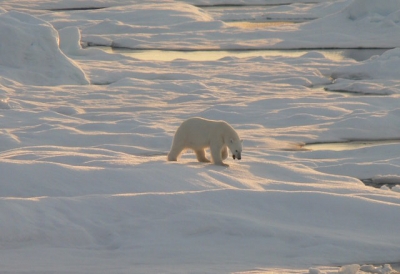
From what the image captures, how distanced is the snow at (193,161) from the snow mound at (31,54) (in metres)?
0.03

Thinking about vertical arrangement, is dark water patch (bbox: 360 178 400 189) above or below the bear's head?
below

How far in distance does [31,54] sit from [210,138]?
29.0ft

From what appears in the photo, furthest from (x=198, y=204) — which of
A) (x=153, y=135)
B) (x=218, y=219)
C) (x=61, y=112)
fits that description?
(x=61, y=112)

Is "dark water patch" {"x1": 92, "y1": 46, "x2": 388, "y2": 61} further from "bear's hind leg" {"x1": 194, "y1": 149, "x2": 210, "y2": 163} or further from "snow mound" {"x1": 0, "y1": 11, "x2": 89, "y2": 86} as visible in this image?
"bear's hind leg" {"x1": 194, "y1": 149, "x2": 210, "y2": 163}

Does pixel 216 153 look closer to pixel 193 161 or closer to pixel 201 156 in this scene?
pixel 201 156

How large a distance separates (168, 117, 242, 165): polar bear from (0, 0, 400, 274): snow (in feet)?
0.47

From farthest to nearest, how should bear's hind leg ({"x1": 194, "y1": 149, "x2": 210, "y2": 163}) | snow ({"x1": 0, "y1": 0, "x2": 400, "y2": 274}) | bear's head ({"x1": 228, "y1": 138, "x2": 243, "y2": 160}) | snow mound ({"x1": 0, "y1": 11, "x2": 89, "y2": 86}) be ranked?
snow mound ({"x1": 0, "y1": 11, "x2": 89, "y2": 86}) < bear's hind leg ({"x1": 194, "y1": 149, "x2": 210, "y2": 163}) < bear's head ({"x1": 228, "y1": 138, "x2": 243, "y2": 160}) < snow ({"x1": 0, "y1": 0, "x2": 400, "y2": 274})

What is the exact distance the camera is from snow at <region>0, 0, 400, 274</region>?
467 cm

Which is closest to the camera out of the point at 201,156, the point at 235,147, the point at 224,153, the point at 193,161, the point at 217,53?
the point at 235,147

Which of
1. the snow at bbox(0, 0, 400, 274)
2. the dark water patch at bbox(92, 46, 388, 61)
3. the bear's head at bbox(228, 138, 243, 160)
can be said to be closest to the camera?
the snow at bbox(0, 0, 400, 274)

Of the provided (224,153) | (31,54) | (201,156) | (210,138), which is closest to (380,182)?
(224,153)

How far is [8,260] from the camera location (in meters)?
4.34

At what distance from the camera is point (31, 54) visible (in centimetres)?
1464

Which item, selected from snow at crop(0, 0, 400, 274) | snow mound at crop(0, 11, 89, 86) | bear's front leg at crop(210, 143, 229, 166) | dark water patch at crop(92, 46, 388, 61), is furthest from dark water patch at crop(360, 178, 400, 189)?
dark water patch at crop(92, 46, 388, 61)
